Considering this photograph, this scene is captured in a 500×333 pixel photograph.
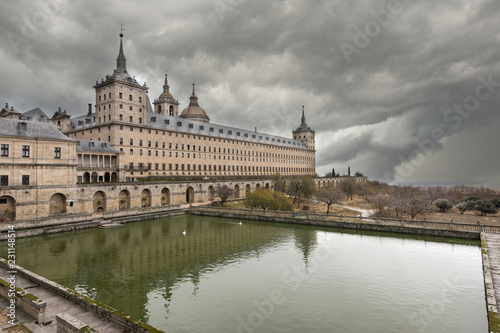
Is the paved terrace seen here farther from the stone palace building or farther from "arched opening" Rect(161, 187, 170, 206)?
"arched opening" Rect(161, 187, 170, 206)

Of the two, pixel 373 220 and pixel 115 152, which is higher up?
pixel 115 152

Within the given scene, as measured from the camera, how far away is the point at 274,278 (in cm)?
1769

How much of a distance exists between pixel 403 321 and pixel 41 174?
125 feet

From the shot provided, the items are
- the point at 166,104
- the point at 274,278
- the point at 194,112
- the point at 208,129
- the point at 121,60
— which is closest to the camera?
the point at 274,278

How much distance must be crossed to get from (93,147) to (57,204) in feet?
45.8

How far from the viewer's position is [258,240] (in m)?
28.0

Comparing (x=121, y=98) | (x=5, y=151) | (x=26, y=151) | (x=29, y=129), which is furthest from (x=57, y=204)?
(x=121, y=98)

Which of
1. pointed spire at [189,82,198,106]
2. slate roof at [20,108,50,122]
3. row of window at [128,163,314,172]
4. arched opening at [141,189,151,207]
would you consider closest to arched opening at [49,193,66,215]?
arched opening at [141,189,151,207]

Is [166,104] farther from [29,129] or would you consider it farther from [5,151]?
[5,151]

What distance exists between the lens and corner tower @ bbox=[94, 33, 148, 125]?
5309 centimetres

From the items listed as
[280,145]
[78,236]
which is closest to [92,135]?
[78,236]

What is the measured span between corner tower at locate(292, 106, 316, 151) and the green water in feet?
316

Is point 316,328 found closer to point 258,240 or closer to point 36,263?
point 258,240

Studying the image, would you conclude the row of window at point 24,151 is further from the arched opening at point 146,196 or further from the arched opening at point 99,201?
the arched opening at point 146,196
